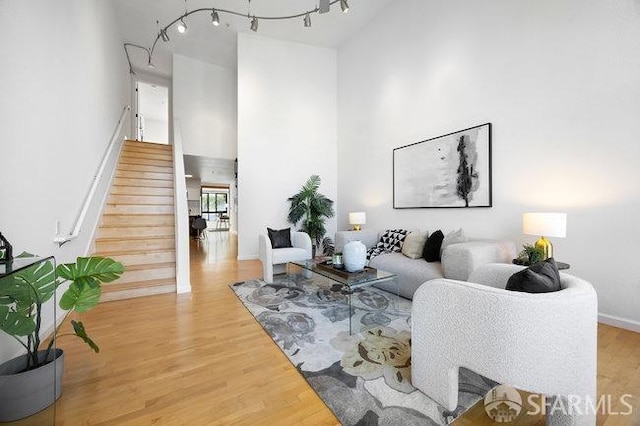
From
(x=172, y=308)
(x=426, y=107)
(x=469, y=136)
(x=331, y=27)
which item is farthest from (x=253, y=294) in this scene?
(x=331, y=27)

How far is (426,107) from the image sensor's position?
14.0ft

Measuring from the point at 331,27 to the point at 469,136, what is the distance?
13.2 ft

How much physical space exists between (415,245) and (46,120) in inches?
163

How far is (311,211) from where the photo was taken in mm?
5984

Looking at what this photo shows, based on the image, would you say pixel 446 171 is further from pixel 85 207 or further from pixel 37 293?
pixel 85 207

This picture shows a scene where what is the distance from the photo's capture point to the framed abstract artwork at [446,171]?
3.47 metres

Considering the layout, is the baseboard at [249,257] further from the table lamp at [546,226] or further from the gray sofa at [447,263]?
the table lamp at [546,226]

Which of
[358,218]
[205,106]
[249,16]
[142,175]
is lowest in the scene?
[358,218]

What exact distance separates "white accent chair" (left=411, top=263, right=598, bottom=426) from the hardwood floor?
15.0 inches

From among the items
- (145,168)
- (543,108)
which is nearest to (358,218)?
(543,108)

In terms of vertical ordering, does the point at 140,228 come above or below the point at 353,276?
above

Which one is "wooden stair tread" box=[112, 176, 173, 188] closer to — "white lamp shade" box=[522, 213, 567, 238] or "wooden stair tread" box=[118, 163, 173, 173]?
"wooden stair tread" box=[118, 163, 173, 173]

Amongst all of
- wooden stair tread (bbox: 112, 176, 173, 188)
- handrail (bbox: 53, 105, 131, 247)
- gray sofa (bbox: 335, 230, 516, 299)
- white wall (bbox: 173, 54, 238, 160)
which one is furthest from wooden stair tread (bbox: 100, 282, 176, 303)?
white wall (bbox: 173, 54, 238, 160)

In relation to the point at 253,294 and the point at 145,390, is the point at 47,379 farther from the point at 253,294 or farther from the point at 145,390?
the point at 253,294
